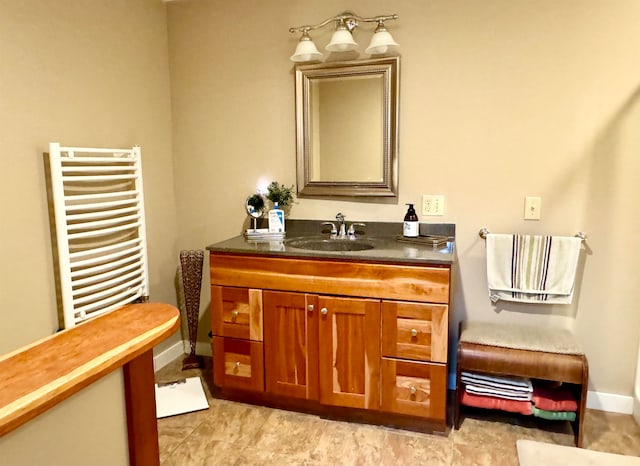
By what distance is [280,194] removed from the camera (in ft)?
8.97

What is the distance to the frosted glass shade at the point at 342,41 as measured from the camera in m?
2.46

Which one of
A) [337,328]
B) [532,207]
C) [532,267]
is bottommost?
[337,328]

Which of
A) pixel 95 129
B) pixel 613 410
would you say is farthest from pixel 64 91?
pixel 613 410

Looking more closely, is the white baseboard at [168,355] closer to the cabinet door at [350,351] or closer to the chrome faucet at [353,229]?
the cabinet door at [350,351]

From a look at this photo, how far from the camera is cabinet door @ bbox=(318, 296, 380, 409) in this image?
220 centimetres

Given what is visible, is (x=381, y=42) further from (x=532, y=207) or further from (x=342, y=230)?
(x=532, y=207)

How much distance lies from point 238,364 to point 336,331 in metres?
0.59

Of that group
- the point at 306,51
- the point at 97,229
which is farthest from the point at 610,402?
the point at 97,229

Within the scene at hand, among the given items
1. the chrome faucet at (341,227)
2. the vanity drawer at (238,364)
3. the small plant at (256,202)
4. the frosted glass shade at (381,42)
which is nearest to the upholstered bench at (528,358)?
the chrome faucet at (341,227)

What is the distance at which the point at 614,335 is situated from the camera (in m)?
2.38

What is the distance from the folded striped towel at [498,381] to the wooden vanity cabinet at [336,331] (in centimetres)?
22

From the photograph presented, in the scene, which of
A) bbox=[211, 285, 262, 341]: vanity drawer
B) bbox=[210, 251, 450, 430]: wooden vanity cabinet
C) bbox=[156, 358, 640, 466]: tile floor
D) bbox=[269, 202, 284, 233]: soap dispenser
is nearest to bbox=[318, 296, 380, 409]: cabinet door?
bbox=[210, 251, 450, 430]: wooden vanity cabinet

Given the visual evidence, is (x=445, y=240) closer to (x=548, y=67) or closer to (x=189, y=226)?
(x=548, y=67)

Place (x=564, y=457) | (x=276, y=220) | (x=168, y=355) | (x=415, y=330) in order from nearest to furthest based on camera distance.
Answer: (x=564, y=457) < (x=415, y=330) < (x=276, y=220) < (x=168, y=355)
